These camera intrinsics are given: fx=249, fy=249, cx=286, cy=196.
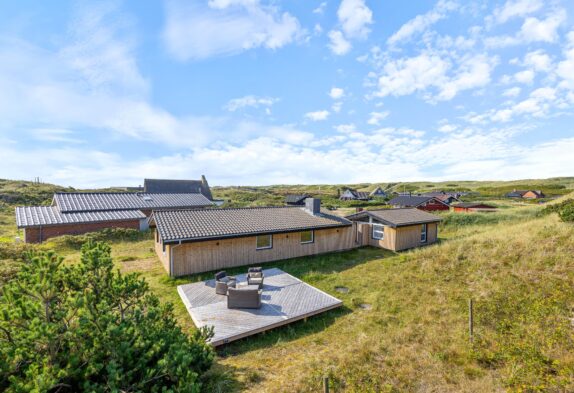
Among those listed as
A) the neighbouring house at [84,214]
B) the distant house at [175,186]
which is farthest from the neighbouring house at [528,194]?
the neighbouring house at [84,214]

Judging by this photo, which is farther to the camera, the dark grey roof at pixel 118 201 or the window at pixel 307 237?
the dark grey roof at pixel 118 201

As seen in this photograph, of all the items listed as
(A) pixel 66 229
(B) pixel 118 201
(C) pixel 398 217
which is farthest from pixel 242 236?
(B) pixel 118 201

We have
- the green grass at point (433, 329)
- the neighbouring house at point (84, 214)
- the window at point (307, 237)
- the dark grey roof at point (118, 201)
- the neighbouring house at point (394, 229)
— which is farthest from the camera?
the dark grey roof at point (118, 201)

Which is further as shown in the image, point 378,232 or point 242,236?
point 378,232

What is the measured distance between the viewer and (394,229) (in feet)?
63.3

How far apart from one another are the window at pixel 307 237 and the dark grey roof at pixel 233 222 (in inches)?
24.6

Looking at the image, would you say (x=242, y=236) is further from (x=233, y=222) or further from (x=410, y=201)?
(x=410, y=201)

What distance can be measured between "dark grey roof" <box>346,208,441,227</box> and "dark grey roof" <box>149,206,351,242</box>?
311 cm

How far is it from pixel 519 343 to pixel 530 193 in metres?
90.5

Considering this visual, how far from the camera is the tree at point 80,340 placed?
12.7 feet

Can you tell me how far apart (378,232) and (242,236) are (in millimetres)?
11620

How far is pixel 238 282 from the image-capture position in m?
11.6

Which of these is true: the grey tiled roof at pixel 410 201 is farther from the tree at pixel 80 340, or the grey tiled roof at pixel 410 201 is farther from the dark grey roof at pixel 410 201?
the tree at pixel 80 340

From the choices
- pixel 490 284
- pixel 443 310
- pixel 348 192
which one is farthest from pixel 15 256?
pixel 348 192
